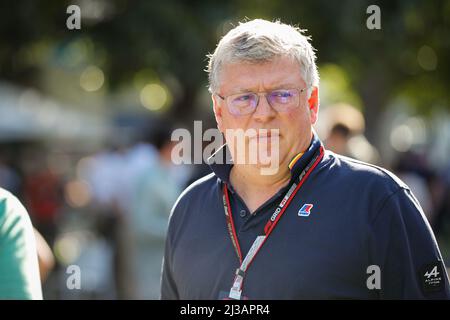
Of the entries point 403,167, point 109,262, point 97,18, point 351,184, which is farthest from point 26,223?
point 97,18

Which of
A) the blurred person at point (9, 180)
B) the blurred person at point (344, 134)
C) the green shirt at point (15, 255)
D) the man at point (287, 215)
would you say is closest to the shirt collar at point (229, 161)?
the man at point (287, 215)

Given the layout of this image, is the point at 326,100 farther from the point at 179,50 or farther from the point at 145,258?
the point at 145,258

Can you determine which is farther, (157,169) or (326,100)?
(326,100)

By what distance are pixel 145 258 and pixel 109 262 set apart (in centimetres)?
459

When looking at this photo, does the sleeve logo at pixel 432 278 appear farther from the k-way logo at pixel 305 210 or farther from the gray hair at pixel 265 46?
the gray hair at pixel 265 46

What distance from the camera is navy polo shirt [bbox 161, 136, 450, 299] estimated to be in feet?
9.89

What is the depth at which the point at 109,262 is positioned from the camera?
11852mm

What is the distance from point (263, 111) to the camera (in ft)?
10.7

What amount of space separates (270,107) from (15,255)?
111 centimetres

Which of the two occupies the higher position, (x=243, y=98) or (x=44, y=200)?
(x=243, y=98)

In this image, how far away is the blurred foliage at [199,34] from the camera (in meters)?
13.0

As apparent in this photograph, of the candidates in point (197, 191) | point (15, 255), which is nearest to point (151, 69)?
point (197, 191)

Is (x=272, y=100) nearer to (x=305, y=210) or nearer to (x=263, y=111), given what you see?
(x=263, y=111)

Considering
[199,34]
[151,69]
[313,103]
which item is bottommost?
[151,69]
